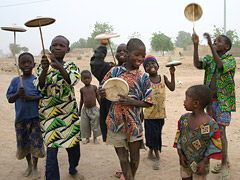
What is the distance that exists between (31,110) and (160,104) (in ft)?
6.57

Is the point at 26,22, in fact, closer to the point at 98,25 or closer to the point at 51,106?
the point at 51,106

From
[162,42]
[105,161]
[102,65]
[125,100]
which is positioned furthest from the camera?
[162,42]

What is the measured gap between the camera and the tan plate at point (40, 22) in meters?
2.77

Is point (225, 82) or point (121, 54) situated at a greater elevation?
point (121, 54)

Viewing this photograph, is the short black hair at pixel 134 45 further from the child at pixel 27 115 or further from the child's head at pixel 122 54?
the child at pixel 27 115

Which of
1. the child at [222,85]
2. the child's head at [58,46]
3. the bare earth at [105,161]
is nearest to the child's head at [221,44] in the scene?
the child at [222,85]

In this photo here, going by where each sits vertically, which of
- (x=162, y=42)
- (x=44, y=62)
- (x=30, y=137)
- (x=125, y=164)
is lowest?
(x=125, y=164)

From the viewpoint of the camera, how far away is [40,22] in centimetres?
289

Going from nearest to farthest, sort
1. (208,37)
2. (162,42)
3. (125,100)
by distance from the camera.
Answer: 1. (125,100)
2. (208,37)
3. (162,42)

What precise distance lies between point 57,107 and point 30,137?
0.86 m

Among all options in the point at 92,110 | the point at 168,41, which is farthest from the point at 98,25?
Result: the point at 92,110

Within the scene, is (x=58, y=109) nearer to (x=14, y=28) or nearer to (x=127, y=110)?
(x=127, y=110)

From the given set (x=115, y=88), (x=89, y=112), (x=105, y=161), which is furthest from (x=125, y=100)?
(x=89, y=112)

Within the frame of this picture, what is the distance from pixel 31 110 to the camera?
3607 millimetres
